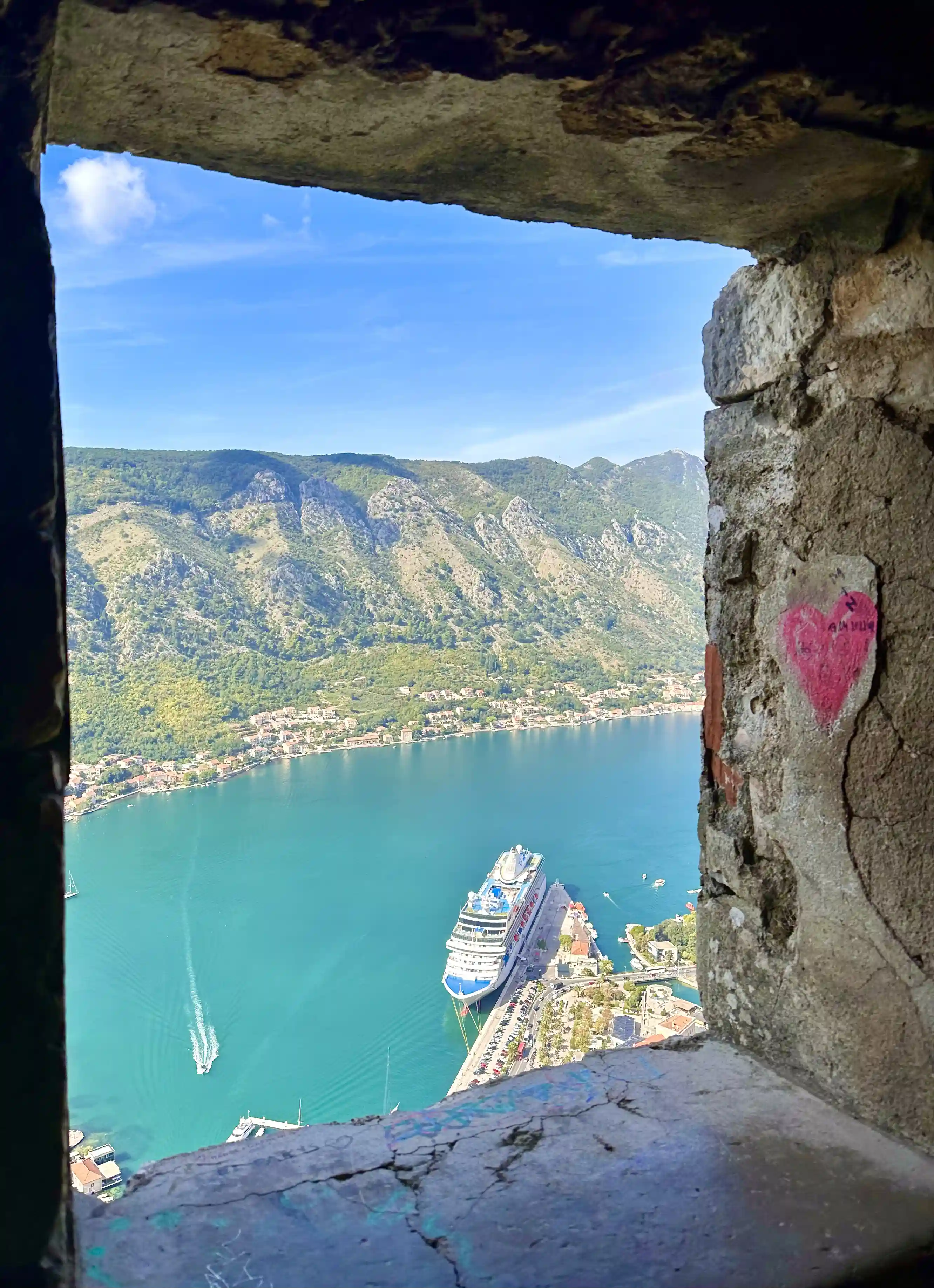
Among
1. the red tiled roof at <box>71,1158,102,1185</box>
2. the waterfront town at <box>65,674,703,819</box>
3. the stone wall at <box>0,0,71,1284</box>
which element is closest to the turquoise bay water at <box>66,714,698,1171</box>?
the waterfront town at <box>65,674,703,819</box>

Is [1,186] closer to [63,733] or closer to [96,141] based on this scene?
[96,141]

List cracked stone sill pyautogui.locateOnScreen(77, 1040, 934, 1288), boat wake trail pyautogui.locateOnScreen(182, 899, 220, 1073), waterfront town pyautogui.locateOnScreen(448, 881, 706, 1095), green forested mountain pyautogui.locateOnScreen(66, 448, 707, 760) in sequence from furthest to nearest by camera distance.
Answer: green forested mountain pyautogui.locateOnScreen(66, 448, 707, 760)
boat wake trail pyautogui.locateOnScreen(182, 899, 220, 1073)
waterfront town pyautogui.locateOnScreen(448, 881, 706, 1095)
cracked stone sill pyautogui.locateOnScreen(77, 1040, 934, 1288)

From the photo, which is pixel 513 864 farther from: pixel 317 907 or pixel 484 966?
pixel 317 907

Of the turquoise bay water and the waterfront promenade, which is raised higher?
the waterfront promenade

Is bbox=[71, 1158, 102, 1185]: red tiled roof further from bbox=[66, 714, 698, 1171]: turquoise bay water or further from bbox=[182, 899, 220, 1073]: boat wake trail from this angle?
bbox=[182, 899, 220, 1073]: boat wake trail

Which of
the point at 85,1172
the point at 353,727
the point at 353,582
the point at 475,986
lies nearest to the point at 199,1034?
the point at 475,986

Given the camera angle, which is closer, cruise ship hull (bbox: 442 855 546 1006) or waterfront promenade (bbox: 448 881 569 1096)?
waterfront promenade (bbox: 448 881 569 1096)
